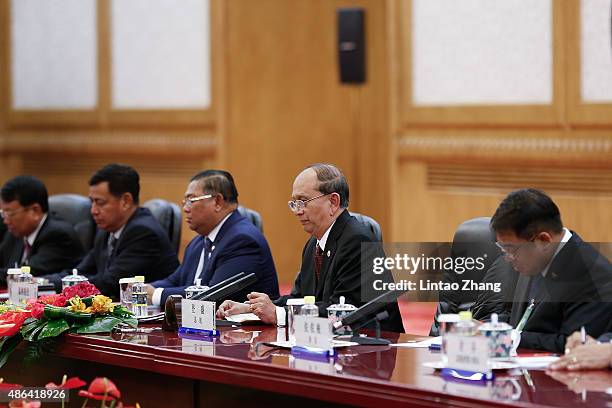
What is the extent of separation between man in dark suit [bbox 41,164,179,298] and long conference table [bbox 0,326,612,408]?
1182 mm

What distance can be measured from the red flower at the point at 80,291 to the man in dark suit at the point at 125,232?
1018 millimetres

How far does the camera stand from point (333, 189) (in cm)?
435

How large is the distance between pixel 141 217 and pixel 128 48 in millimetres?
3899

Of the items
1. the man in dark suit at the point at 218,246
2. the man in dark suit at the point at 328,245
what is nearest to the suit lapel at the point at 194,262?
the man in dark suit at the point at 218,246

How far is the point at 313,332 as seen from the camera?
11.5 feet

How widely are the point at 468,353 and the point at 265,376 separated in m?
0.62

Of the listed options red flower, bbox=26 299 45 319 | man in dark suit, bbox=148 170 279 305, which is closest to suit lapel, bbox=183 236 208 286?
man in dark suit, bbox=148 170 279 305

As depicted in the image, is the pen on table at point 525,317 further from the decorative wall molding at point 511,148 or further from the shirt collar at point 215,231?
the decorative wall molding at point 511,148

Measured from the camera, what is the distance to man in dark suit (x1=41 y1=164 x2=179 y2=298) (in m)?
5.37

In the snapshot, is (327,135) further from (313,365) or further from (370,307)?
(313,365)

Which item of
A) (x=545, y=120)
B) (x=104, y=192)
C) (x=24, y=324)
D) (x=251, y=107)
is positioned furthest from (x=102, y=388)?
(x=251, y=107)

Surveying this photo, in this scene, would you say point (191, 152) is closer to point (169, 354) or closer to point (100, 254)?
point (100, 254)

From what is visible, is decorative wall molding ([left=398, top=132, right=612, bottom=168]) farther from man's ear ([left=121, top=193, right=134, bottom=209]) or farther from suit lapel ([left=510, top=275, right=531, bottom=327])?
suit lapel ([left=510, top=275, right=531, bottom=327])

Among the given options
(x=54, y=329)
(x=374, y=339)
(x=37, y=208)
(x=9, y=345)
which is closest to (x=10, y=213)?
(x=37, y=208)
